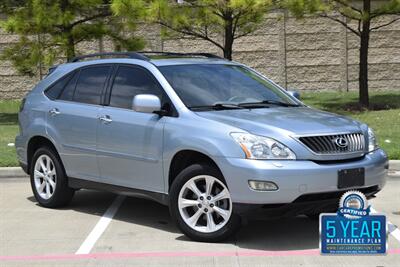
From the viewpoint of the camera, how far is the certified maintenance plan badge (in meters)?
5.06

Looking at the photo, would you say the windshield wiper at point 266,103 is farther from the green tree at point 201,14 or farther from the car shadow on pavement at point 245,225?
the green tree at point 201,14

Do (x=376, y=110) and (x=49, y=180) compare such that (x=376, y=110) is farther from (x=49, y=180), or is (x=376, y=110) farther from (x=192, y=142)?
(x=192, y=142)

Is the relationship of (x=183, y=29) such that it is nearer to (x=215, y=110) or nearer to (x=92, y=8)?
(x=92, y=8)

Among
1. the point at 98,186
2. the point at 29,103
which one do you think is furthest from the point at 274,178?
the point at 29,103

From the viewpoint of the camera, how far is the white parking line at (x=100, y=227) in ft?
20.0

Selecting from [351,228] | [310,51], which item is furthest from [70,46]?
[351,228]

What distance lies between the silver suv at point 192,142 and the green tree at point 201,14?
745 centimetres

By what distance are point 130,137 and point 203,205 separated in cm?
A: 115

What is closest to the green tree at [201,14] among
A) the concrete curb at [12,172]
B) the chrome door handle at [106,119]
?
the concrete curb at [12,172]

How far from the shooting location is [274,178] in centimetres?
559

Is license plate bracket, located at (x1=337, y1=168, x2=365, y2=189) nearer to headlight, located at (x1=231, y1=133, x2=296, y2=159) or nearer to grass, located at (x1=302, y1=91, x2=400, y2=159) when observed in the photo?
headlight, located at (x1=231, y1=133, x2=296, y2=159)

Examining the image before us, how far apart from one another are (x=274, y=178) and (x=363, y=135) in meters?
1.16

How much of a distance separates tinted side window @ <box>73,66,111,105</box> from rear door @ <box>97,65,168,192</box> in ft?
0.71

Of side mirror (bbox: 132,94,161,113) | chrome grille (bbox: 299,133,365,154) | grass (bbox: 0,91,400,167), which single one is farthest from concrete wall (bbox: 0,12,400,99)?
chrome grille (bbox: 299,133,365,154)
